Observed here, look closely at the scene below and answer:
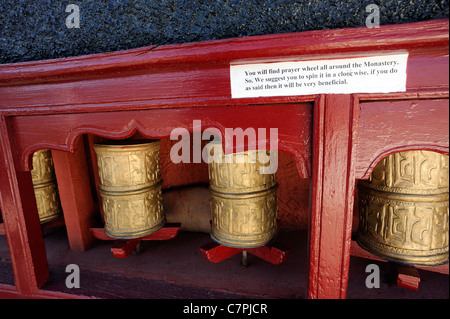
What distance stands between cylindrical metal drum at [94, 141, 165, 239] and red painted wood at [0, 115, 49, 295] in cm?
28

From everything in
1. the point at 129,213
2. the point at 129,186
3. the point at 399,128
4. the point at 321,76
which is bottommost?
the point at 129,213

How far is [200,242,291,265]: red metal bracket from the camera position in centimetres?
111

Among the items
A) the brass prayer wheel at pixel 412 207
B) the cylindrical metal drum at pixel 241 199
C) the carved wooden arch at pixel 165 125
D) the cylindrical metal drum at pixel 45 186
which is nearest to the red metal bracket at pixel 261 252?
the cylindrical metal drum at pixel 241 199

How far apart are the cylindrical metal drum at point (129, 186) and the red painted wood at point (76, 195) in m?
0.36

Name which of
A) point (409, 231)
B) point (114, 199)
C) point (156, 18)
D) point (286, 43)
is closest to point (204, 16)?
point (156, 18)

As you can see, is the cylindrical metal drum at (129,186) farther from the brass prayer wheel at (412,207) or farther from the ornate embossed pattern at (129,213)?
the brass prayer wheel at (412,207)

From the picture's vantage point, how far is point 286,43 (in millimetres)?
660

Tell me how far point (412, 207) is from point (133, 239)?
1.17 meters

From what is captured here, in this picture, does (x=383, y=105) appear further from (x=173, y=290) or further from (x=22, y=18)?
(x=22, y=18)

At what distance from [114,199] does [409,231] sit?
3.65 feet

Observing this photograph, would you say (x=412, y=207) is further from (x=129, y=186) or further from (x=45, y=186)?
(x=45, y=186)

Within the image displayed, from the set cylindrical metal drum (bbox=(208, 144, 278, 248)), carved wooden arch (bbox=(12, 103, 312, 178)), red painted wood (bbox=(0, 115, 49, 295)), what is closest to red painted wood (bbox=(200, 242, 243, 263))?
cylindrical metal drum (bbox=(208, 144, 278, 248))

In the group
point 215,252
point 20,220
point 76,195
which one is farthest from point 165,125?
point 76,195

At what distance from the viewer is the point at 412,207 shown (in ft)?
2.79
